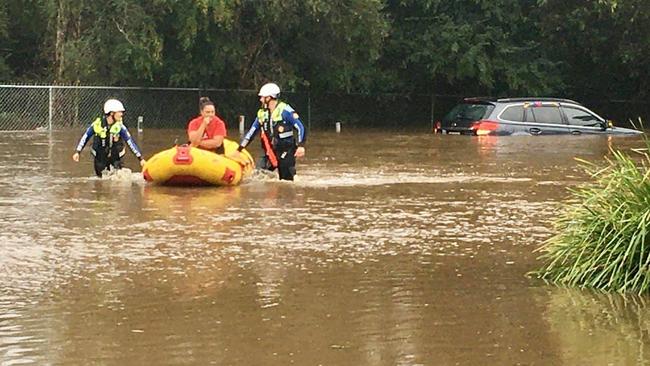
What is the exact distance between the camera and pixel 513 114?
102 feet

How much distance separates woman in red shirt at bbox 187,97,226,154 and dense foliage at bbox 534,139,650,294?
831 cm

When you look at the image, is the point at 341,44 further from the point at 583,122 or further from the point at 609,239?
the point at 609,239

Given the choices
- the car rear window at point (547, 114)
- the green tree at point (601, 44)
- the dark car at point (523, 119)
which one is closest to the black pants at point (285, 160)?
the dark car at point (523, 119)

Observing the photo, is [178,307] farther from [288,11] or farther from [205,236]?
[288,11]

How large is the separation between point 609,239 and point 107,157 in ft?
33.6

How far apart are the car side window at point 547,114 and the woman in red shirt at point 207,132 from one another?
15.2 meters

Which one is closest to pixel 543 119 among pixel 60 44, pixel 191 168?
pixel 60 44

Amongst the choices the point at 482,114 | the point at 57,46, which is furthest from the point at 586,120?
the point at 57,46

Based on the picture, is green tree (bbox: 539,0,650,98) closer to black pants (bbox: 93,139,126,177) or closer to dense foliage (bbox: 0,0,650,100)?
dense foliage (bbox: 0,0,650,100)

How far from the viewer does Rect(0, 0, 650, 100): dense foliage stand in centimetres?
3378

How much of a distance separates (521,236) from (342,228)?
1.73 m

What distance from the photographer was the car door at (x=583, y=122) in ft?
103

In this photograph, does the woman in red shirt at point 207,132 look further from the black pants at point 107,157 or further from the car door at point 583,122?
the car door at point 583,122

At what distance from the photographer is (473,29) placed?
3916cm
